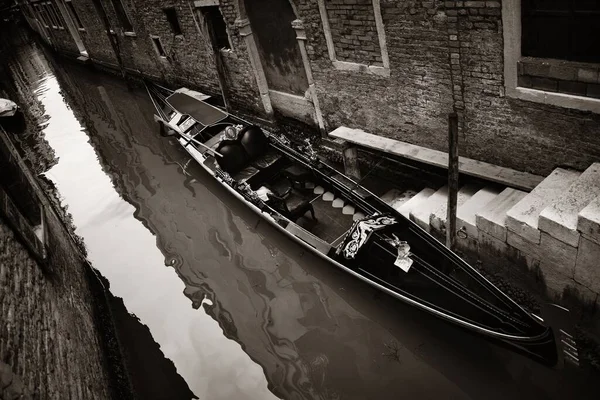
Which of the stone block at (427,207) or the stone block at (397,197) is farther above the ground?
the stone block at (427,207)

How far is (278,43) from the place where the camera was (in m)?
7.30

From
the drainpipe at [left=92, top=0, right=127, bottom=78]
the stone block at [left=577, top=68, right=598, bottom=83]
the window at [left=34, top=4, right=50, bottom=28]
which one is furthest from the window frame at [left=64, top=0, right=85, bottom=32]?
the stone block at [left=577, top=68, right=598, bottom=83]

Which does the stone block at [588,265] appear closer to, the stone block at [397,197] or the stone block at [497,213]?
the stone block at [497,213]

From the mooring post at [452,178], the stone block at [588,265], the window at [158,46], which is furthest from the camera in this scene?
the window at [158,46]

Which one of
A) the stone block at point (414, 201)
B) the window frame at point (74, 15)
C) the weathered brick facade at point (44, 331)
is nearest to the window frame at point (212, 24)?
the stone block at point (414, 201)

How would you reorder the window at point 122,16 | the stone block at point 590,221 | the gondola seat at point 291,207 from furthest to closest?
the window at point 122,16
the gondola seat at point 291,207
the stone block at point 590,221

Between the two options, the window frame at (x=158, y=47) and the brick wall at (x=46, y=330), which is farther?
the window frame at (x=158, y=47)

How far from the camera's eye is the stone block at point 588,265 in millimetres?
3434

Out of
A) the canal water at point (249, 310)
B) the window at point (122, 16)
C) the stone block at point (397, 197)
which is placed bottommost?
the canal water at point (249, 310)

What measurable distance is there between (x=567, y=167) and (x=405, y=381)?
8.69 feet

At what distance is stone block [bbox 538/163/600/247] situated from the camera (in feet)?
11.6

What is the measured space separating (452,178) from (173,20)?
26.0ft

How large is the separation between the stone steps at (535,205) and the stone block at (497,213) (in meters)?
0.13

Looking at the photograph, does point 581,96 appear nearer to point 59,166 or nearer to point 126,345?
point 126,345
